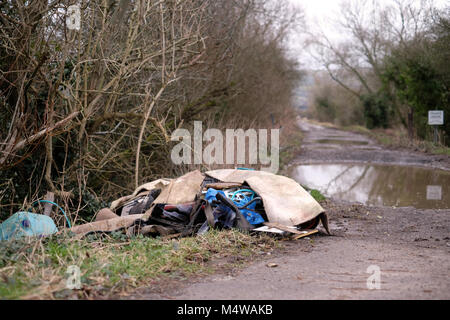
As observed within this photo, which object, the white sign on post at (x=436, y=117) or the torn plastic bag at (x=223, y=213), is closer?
the torn plastic bag at (x=223, y=213)

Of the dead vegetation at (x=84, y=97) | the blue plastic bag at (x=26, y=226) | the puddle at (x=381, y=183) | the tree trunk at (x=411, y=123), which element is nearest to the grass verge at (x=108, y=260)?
the blue plastic bag at (x=26, y=226)

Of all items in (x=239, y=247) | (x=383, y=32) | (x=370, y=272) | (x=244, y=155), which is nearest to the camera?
(x=370, y=272)

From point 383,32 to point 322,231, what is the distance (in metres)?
29.8

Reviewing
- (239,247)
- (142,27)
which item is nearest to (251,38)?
(142,27)

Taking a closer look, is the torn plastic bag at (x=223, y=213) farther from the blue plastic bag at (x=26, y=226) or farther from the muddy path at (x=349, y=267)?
the blue plastic bag at (x=26, y=226)

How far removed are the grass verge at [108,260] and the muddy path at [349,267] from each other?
26cm

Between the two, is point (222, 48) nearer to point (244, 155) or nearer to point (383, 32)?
point (244, 155)

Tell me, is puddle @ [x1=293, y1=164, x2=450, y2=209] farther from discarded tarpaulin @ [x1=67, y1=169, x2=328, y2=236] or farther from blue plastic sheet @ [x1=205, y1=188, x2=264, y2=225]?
blue plastic sheet @ [x1=205, y1=188, x2=264, y2=225]

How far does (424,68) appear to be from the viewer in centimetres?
2222

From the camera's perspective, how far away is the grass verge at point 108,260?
13.0 feet

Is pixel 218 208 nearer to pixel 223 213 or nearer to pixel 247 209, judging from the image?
pixel 223 213

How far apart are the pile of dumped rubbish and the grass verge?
0.97ft

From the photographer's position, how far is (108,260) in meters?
4.74

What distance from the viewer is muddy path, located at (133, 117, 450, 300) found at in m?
4.15
